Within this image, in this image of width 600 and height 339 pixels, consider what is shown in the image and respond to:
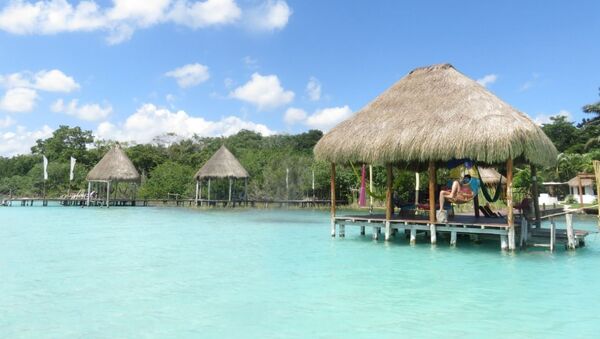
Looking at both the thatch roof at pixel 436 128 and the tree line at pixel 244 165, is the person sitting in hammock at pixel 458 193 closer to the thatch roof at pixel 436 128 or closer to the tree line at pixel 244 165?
the thatch roof at pixel 436 128

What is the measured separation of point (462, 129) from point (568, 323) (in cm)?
430

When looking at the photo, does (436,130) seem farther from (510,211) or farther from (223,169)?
(223,169)

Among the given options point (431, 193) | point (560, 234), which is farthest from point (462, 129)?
point (560, 234)

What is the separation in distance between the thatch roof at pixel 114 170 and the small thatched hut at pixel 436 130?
707 inches

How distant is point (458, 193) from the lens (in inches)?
346

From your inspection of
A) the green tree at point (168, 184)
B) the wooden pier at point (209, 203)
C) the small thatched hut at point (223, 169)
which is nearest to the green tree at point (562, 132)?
the wooden pier at point (209, 203)

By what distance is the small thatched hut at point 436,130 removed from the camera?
25.4 ft

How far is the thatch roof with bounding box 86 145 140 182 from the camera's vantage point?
24.8m

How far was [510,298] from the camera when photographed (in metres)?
5.11

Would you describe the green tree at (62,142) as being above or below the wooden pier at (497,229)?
above

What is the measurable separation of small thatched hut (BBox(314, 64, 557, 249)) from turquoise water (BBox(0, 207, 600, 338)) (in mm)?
1640

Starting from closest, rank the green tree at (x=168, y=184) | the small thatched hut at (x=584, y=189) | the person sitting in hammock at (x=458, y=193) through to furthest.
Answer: the person sitting in hammock at (x=458, y=193), the small thatched hut at (x=584, y=189), the green tree at (x=168, y=184)

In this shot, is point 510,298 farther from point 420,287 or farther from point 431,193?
point 431,193

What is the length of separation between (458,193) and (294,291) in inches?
181
